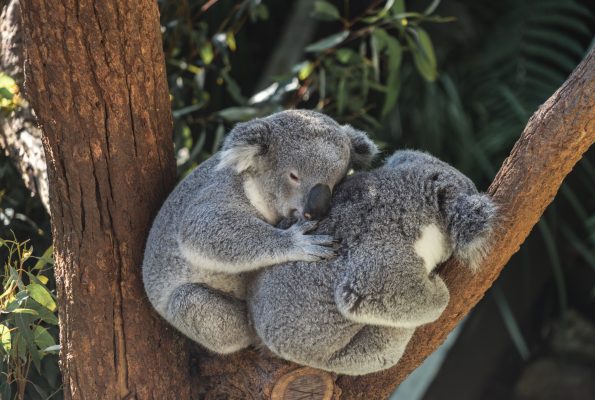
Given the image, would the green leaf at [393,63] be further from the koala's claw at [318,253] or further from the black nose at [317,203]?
the koala's claw at [318,253]

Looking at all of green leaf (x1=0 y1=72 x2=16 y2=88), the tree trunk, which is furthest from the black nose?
green leaf (x1=0 y1=72 x2=16 y2=88)

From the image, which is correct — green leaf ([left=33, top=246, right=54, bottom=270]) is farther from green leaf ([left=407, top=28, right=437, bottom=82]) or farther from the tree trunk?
green leaf ([left=407, top=28, right=437, bottom=82])

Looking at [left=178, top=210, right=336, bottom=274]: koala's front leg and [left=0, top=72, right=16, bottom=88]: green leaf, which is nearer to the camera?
[left=178, top=210, right=336, bottom=274]: koala's front leg

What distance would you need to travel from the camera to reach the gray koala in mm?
2613

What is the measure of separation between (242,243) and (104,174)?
1.89 ft

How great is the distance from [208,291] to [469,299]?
0.95 metres

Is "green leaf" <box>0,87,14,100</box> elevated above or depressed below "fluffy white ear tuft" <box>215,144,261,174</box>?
above

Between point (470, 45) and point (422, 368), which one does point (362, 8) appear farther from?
point (422, 368)

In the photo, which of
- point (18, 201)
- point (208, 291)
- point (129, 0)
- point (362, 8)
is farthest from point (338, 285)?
point (362, 8)

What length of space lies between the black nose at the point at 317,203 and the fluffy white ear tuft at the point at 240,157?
12.5 inches

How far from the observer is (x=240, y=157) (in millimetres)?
3004

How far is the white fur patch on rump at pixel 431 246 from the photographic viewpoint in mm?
2727

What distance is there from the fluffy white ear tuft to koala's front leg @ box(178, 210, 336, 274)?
19 centimetres

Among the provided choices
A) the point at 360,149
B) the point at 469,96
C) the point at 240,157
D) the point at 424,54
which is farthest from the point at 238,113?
the point at 469,96
